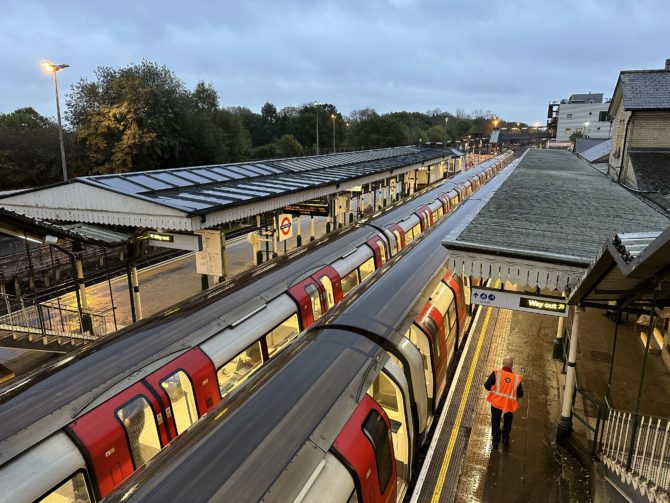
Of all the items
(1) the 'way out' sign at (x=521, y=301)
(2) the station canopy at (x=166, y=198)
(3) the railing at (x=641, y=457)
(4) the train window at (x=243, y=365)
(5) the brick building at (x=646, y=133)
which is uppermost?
(5) the brick building at (x=646, y=133)

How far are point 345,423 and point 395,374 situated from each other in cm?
148

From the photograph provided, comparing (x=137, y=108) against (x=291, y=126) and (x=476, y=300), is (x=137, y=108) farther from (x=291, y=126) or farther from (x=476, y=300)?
(x=291, y=126)

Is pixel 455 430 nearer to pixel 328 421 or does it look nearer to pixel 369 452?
pixel 369 452

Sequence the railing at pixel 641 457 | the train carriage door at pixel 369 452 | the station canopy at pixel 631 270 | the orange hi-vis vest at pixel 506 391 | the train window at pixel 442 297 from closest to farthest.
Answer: the station canopy at pixel 631 270 < the train carriage door at pixel 369 452 < the railing at pixel 641 457 < the orange hi-vis vest at pixel 506 391 < the train window at pixel 442 297

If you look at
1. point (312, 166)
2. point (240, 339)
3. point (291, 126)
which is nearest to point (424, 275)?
point (240, 339)

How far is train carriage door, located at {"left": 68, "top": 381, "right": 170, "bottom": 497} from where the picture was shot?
4613mm

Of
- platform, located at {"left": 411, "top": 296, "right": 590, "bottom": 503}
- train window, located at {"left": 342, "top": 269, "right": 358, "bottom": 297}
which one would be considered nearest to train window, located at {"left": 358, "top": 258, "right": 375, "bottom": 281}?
train window, located at {"left": 342, "top": 269, "right": 358, "bottom": 297}

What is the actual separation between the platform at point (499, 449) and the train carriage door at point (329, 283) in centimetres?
295

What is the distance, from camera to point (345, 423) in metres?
4.35

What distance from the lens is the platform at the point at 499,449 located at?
20.3 feet

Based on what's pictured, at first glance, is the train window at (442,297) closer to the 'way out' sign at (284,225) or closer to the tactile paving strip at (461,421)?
the tactile paving strip at (461,421)

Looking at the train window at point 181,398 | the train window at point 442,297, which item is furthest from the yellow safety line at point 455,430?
the train window at point 181,398

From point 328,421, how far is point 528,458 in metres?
4.20

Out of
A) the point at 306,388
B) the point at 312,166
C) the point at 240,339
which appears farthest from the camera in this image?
the point at 312,166
